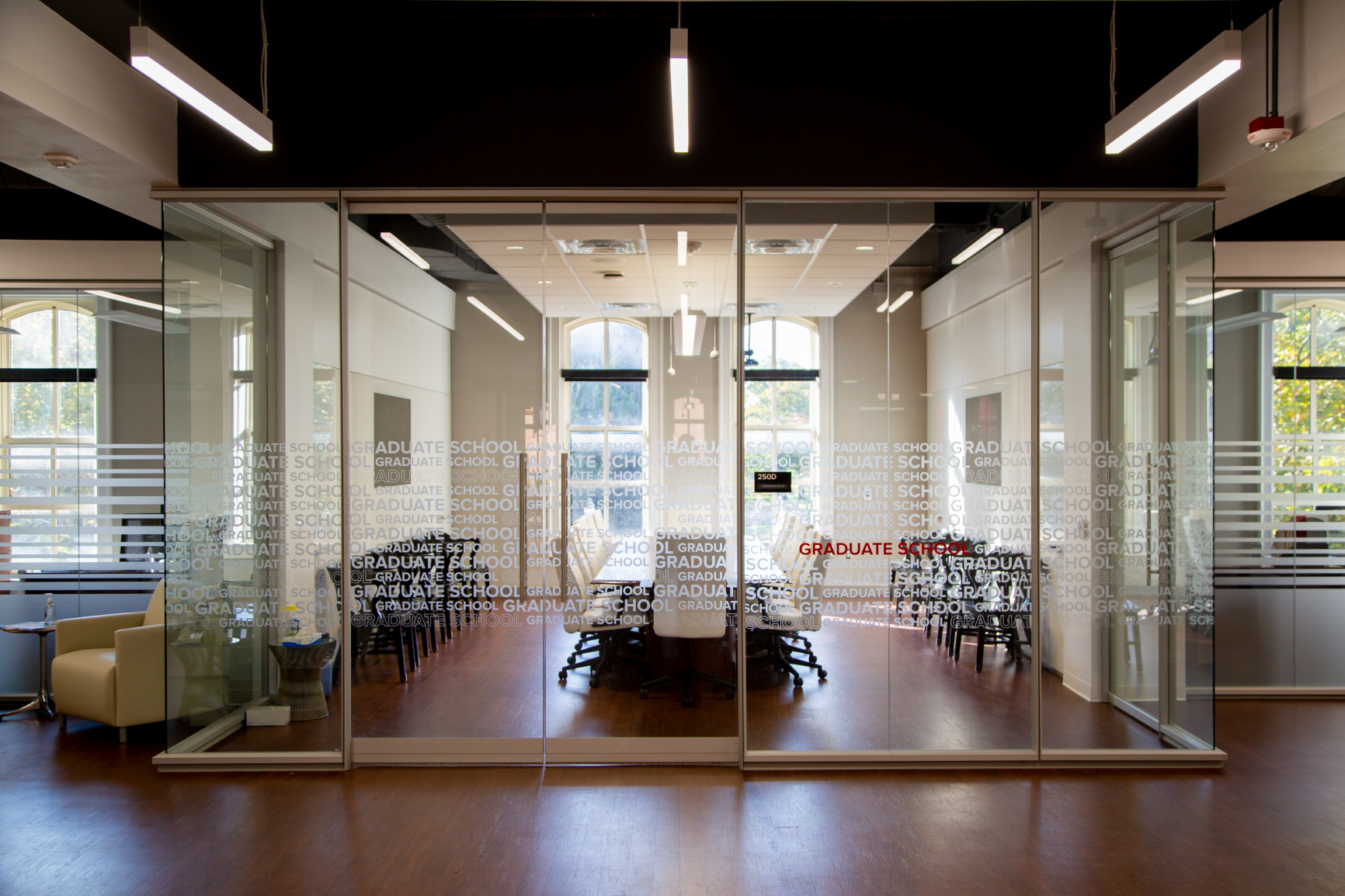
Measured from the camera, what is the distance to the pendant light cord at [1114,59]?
3.65 metres

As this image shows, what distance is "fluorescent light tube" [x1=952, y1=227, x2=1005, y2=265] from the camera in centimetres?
381

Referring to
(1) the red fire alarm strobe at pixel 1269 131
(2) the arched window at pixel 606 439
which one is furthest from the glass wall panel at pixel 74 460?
(1) the red fire alarm strobe at pixel 1269 131

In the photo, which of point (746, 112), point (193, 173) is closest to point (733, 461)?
point (746, 112)

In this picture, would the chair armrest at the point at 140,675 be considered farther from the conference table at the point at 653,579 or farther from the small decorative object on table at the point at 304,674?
the conference table at the point at 653,579

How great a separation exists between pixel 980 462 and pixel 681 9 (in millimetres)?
2863

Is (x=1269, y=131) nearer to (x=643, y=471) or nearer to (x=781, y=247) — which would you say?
(x=781, y=247)

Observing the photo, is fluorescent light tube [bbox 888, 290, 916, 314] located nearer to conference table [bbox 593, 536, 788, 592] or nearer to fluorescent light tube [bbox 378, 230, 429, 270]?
conference table [bbox 593, 536, 788, 592]

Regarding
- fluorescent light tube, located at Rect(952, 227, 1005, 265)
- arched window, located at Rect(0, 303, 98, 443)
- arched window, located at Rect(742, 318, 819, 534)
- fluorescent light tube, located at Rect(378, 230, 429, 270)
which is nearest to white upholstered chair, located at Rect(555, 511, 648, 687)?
arched window, located at Rect(742, 318, 819, 534)

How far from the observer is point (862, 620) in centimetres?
380

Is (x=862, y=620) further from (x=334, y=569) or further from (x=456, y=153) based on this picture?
(x=456, y=153)

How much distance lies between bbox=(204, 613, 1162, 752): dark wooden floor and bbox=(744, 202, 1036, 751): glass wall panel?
0.01m

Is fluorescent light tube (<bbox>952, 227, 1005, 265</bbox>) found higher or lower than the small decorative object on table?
higher

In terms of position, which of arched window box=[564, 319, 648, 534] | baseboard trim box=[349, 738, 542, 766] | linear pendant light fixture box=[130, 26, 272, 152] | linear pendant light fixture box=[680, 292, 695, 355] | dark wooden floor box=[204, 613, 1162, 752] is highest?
linear pendant light fixture box=[130, 26, 272, 152]

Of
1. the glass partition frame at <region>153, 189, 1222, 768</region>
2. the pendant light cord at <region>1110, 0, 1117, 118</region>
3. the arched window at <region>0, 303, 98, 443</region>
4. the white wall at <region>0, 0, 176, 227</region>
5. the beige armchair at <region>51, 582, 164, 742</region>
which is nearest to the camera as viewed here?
the white wall at <region>0, 0, 176, 227</region>
